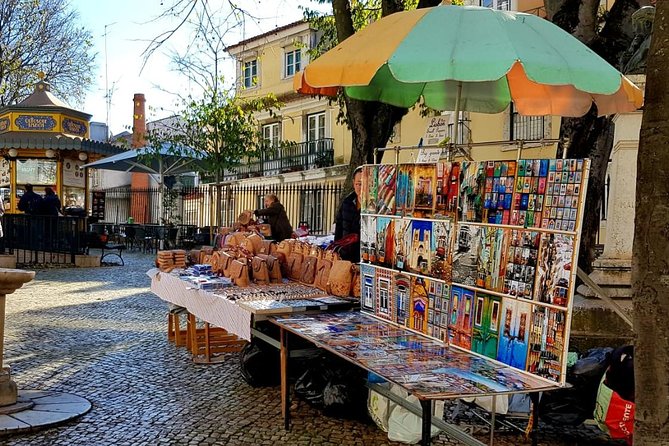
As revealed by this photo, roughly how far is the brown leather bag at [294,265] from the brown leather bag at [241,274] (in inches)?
20.1

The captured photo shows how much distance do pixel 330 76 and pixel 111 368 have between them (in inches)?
155

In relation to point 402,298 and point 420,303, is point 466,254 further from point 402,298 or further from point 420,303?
point 402,298

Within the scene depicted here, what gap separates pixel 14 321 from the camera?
8781 millimetres

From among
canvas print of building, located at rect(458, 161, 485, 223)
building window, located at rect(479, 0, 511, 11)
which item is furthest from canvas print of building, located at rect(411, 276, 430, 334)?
building window, located at rect(479, 0, 511, 11)

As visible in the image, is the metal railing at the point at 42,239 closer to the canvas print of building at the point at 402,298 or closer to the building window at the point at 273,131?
the canvas print of building at the point at 402,298

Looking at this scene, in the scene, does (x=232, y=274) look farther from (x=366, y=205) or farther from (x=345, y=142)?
(x=345, y=142)

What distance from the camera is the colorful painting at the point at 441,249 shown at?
425cm

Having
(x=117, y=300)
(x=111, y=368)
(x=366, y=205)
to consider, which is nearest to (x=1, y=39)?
(x=117, y=300)

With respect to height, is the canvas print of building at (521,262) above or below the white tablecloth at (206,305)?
above

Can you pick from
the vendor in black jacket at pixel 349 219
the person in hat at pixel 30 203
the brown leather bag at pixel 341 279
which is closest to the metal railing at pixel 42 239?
the person in hat at pixel 30 203

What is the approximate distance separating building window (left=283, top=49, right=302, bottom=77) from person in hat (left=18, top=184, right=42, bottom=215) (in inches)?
594

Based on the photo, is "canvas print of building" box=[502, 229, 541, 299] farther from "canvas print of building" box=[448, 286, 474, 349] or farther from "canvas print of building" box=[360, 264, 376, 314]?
"canvas print of building" box=[360, 264, 376, 314]

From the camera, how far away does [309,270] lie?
6.32 meters

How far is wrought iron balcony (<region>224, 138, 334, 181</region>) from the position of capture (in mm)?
26953
